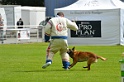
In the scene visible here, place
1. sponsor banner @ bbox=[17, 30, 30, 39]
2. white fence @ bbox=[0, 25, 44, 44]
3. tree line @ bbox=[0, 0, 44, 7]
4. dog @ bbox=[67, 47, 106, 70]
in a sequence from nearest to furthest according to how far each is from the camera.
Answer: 1. dog @ bbox=[67, 47, 106, 70]
2. white fence @ bbox=[0, 25, 44, 44]
3. sponsor banner @ bbox=[17, 30, 30, 39]
4. tree line @ bbox=[0, 0, 44, 7]

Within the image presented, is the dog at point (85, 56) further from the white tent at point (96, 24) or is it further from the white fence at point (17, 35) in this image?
the white fence at point (17, 35)

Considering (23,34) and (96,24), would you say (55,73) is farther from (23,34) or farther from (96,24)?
(23,34)

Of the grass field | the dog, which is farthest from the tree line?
the dog

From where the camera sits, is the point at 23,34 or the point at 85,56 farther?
the point at 23,34

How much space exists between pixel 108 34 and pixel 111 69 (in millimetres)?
17588

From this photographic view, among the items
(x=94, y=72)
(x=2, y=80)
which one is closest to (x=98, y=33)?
(x=94, y=72)

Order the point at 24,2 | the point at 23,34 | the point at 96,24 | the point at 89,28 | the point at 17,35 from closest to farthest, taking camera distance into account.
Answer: the point at 89,28 → the point at 96,24 → the point at 17,35 → the point at 23,34 → the point at 24,2

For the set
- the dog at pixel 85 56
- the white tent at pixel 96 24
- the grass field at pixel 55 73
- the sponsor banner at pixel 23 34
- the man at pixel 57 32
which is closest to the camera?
the grass field at pixel 55 73

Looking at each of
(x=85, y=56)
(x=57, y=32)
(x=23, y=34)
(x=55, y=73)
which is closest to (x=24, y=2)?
(x=23, y=34)

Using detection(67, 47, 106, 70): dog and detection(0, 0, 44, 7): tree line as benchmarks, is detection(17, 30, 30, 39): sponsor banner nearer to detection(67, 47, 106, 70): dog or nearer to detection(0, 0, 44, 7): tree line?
detection(67, 47, 106, 70): dog

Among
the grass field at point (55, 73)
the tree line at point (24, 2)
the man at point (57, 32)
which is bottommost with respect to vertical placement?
the grass field at point (55, 73)

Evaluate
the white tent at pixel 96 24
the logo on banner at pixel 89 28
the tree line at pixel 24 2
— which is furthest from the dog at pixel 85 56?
the tree line at pixel 24 2

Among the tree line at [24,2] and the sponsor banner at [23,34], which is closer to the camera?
the sponsor banner at [23,34]

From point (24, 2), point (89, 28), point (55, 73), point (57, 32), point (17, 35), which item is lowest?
point (55, 73)
